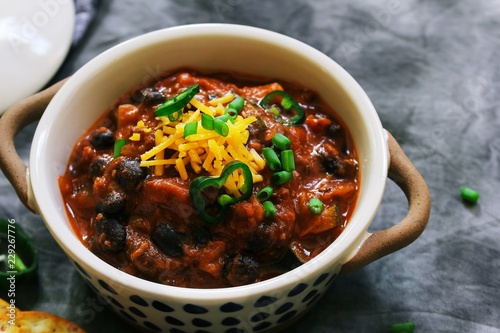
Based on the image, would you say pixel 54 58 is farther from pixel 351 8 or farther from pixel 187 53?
pixel 351 8

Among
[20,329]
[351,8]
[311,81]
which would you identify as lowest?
[20,329]

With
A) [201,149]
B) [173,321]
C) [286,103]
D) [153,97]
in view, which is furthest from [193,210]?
[286,103]

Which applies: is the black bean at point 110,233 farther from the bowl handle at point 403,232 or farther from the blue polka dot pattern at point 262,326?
the bowl handle at point 403,232

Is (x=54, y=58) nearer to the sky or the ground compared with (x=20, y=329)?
nearer to the sky

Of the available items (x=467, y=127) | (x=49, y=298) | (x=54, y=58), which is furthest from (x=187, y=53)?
(x=467, y=127)

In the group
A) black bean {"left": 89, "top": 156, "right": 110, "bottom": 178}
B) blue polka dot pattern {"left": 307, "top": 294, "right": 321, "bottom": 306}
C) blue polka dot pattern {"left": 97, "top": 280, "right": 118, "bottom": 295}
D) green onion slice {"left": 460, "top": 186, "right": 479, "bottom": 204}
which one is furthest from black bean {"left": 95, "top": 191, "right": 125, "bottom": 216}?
green onion slice {"left": 460, "top": 186, "right": 479, "bottom": 204}

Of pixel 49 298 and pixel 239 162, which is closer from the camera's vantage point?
pixel 239 162

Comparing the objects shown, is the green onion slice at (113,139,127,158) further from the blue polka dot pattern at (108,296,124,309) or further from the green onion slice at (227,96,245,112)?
the blue polka dot pattern at (108,296,124,309)
